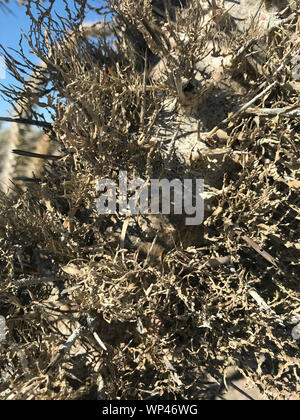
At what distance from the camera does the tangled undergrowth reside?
6.11 ft

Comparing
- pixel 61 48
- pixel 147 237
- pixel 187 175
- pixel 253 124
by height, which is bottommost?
pixel 147 237

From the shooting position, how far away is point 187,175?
6.75 feet

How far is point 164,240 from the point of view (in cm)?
204

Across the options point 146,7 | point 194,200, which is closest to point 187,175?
point 194,200

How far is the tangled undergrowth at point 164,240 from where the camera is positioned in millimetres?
1863

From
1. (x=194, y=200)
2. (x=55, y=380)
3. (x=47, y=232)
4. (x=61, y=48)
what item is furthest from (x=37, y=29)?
(x=55, y=380)

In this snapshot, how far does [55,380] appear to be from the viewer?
166 cm

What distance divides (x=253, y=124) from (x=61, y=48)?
1.27 meters

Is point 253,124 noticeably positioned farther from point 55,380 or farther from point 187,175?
point 55,380
